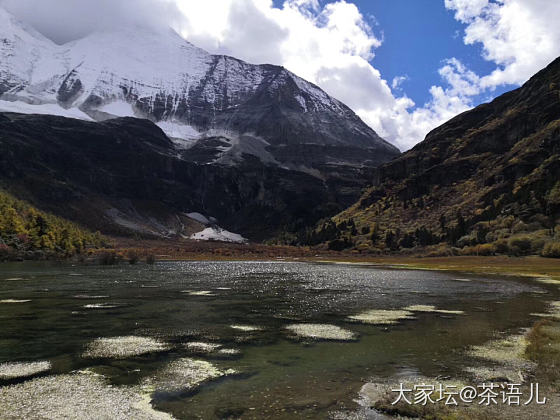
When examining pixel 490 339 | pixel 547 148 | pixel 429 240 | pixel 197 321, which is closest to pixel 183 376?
pixel 197 321

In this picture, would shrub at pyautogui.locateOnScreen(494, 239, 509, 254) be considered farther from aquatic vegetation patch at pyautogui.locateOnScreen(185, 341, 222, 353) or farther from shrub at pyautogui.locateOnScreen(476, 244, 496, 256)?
aquatic vegetation patch at pyautogui.locateOnScreen(185, 341, 222, 353)

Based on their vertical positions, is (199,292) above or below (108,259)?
below

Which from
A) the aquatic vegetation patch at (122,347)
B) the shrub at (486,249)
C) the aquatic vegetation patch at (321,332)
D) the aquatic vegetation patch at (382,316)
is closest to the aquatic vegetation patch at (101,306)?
the aquatic vegetation patch at (122,347)

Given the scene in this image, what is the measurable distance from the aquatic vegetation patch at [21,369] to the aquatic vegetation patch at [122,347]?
7.59 ft

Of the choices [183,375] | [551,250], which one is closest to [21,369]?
[183,375]

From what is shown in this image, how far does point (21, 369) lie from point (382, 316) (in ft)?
85.6

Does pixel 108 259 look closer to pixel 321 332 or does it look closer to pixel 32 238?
pixel 32 238

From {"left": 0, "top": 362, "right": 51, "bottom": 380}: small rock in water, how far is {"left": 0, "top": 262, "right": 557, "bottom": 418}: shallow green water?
72cm

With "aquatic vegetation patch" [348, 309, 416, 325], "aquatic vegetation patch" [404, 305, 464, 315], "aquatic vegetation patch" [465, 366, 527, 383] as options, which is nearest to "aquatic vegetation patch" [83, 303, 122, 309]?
"aquatic vegetation patch" [348, 309, 416, 325]

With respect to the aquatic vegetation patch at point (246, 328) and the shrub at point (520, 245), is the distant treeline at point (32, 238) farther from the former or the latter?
the shrub at point (520, 245)

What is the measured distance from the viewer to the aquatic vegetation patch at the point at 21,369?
19888mm

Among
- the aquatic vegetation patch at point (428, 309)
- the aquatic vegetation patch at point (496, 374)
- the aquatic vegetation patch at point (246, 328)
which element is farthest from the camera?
the aquatic vegetation patch at point (428, 309)

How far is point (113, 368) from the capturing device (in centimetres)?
2119

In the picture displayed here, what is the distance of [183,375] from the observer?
2008cm
